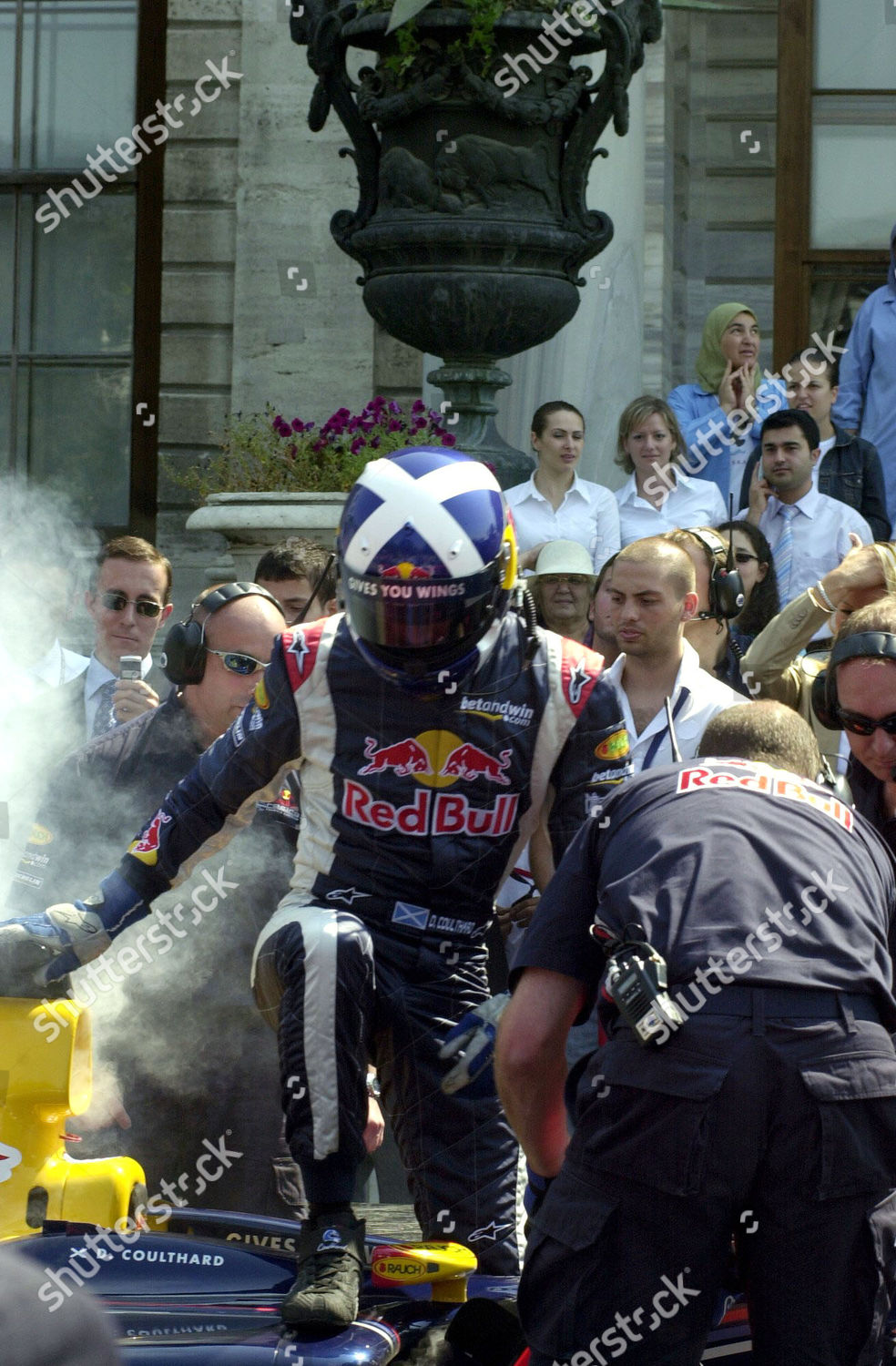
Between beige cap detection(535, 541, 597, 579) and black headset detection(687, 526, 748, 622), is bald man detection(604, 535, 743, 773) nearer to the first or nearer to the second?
black headset detection(687, 526, 748, 622)

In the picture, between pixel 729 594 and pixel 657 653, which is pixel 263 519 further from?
pixel 657 653

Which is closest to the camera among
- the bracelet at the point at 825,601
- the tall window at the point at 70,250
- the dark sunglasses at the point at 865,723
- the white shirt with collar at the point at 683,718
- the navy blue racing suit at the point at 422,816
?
the navy blue racing suit at the point at 422,816

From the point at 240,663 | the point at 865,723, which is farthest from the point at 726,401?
the point at 865,723

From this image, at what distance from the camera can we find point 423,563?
3143 mm

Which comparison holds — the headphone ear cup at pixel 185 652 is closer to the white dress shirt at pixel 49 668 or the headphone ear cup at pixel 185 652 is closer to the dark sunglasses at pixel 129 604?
the white dress shirt at pixel 49 668

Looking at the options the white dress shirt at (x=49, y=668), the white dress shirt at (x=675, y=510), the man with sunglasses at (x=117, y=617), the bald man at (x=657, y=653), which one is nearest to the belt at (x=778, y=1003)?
the bald man at (x=657, y=653)

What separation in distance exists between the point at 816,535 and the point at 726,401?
133cm

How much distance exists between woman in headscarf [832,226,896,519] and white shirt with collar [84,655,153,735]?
11.3 ft

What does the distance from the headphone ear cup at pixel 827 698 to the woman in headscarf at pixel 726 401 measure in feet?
11.1

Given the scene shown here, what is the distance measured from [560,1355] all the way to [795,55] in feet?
30.7

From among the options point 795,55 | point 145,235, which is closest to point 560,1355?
point 145,235

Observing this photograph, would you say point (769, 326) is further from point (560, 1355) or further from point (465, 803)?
point (560, 1355)

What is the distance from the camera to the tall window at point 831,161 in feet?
34.9

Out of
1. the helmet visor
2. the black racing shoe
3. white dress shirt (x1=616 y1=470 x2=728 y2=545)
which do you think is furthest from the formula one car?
white dress shirt (x1=616 y1=470 x2=728 y2=545)
